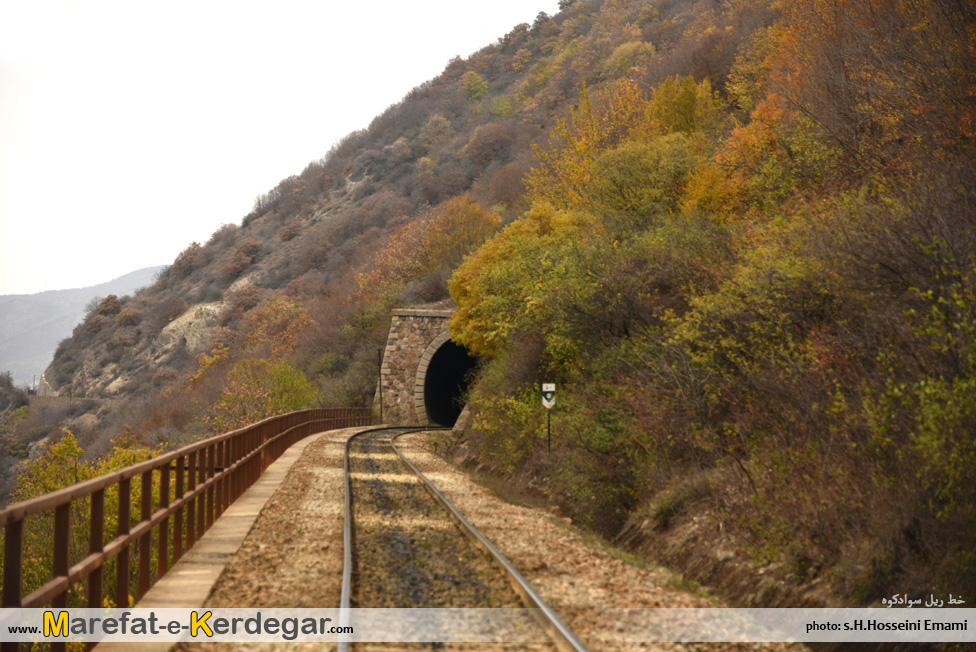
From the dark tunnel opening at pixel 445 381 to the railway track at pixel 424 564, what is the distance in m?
29.3

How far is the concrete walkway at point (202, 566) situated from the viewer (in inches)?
231

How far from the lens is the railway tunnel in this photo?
4034cm

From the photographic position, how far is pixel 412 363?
41188 millimetres

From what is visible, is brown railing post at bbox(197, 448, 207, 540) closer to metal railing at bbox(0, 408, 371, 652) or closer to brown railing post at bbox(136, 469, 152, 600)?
metal railing at bbox(0, 408, 371, 652)

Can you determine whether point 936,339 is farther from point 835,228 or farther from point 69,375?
point 69,375

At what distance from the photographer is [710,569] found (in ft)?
26.7

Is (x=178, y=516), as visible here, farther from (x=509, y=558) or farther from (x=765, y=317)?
(x=765, y=317)

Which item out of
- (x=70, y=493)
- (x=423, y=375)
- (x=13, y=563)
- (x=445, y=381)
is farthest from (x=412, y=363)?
(x=13, y=563)

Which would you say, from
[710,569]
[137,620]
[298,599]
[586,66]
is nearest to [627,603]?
[710,569]

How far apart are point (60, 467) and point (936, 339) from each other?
18133mm

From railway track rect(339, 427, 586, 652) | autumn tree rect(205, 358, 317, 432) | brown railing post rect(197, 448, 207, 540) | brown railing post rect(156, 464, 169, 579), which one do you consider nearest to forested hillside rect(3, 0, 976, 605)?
autumn tree rect(205, 358, 317, 432)

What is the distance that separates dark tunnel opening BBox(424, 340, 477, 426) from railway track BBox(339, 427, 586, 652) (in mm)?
29291

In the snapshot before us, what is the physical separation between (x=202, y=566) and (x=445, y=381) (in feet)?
130

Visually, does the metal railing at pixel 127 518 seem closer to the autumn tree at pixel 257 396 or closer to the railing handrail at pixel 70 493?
the railing handrail at pixel 70 493
